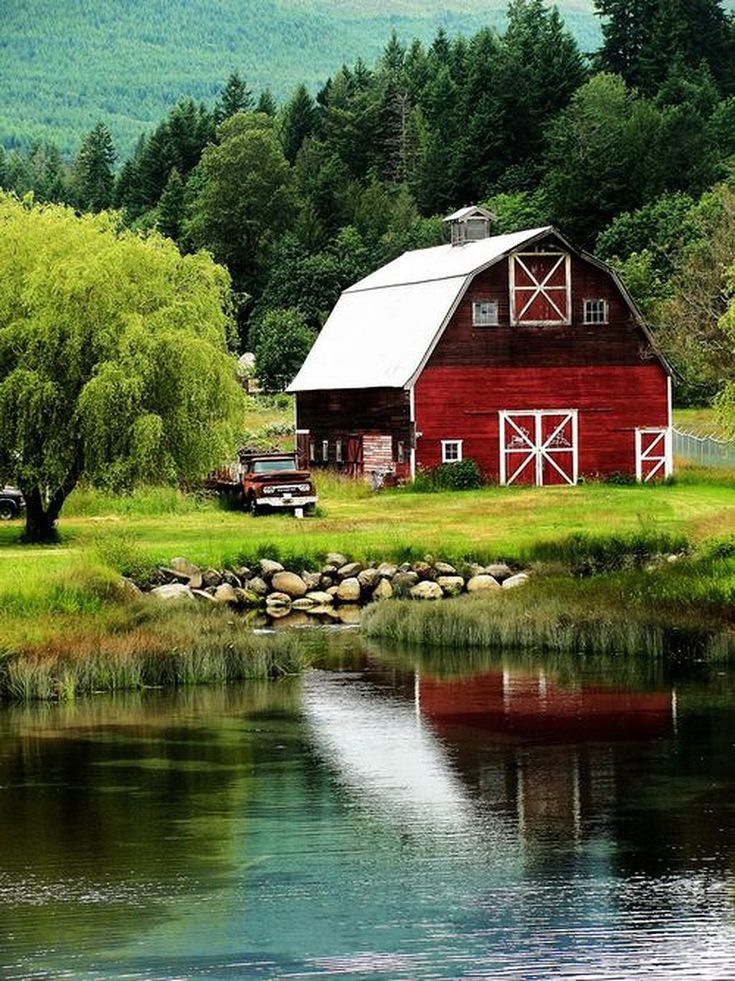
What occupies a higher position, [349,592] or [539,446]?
[539,446]

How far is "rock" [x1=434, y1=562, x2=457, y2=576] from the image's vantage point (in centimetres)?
4550

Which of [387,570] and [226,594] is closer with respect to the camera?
[226,594]

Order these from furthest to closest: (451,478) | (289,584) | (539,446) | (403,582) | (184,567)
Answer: (539,446) < (451,478) < (289,584) < (403,582) < (184,567)

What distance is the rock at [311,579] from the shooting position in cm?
4547

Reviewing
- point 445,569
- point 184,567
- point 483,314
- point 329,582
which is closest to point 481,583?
point 445,569

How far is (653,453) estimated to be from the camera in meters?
65.1

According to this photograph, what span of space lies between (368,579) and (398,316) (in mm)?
23973

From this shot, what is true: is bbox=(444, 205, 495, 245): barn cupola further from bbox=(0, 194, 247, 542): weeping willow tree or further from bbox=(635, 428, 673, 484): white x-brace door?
bbox=(0, 194, 247, 542): weeping willow tree

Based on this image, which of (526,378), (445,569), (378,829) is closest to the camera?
(378,829)

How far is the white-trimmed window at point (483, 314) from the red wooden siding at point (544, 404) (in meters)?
1.39

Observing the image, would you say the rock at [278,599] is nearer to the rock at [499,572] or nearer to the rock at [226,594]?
the rock at [226,594]

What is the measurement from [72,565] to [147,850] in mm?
16598

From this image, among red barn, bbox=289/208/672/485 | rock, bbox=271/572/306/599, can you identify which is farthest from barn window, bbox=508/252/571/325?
rock, bbox=271/572/306/599

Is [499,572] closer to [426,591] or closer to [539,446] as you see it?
[426,591]
